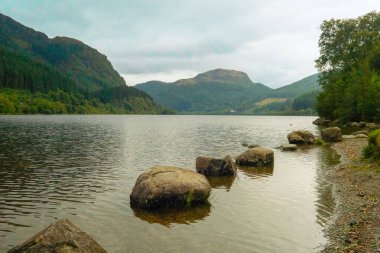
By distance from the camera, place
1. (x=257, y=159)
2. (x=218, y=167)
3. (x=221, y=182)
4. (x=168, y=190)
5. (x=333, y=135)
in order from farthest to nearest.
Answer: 1. (x=333, y=135)
2. (x=257, y=159)
3. (x=218, y=167)
4. (x=221, y=182)
5. (x=168, y=190)

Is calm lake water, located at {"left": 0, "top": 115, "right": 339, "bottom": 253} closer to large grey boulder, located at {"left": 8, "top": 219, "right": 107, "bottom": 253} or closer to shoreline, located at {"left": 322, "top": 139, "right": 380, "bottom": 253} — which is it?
shoreline, located at {"left": 322, "top": 139, "right": 380, "bottom": 253}

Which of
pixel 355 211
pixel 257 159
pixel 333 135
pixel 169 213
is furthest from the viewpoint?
pixel 333 135

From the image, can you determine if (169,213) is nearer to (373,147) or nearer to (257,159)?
(257,159)

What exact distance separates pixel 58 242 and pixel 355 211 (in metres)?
16.6

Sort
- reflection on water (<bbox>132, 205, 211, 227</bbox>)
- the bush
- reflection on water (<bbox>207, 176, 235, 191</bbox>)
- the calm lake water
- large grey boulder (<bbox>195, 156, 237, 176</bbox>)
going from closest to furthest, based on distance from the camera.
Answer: the calm lake water, reflection on water (<bbox>132, 205, 211, 227</bbox>), reflection on water (<bbox>207, 176, 235, 191</bbox>), the bush, large grey boulder (<bbox>195, 156, 237, 176</bbox>)

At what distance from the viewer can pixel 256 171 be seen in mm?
37156

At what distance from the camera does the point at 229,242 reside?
55.6 ft

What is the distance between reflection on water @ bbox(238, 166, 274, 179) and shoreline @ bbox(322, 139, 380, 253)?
5890mm

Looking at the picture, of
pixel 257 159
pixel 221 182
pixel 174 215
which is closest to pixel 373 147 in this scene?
pixel 257 159

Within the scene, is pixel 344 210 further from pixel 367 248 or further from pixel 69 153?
pixel 69 153

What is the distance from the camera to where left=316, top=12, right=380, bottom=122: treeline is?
297 feet

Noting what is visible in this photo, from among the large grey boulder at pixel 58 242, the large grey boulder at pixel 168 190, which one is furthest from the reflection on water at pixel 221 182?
the large grey boulder at pixel 58 242

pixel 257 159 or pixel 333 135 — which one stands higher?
pixel 333 135

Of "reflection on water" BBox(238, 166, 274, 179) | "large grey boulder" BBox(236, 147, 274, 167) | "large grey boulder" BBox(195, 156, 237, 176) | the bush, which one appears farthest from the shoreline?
"large grey boulder" BBox(195, 156, 237, 176)
